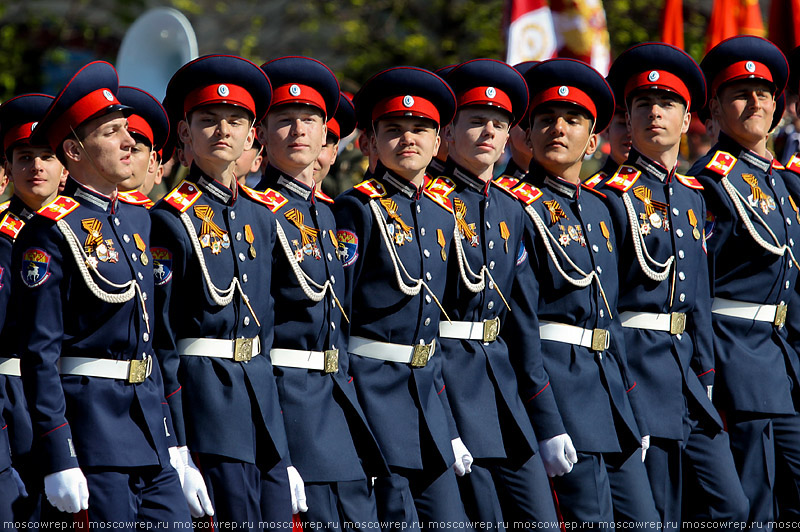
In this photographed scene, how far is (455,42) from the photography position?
62.9ft

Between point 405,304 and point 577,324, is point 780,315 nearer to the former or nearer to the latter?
point 577,324

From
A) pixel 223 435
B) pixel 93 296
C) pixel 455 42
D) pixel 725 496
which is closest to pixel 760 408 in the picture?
pixel 725 496

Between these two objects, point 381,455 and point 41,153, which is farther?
point 41,153

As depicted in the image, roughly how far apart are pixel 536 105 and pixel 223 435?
7.99 feet

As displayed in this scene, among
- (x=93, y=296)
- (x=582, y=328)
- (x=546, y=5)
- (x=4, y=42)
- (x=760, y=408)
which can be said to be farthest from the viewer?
(x=4, y=42)

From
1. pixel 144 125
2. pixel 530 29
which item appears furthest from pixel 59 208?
pixel 530 29

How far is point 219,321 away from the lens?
17.1 feet

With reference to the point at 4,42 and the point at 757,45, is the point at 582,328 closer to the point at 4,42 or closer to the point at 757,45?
the point at 757,45

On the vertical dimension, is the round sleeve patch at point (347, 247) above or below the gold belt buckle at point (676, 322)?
above

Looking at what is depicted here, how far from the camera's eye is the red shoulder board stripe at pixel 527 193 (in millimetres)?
6395

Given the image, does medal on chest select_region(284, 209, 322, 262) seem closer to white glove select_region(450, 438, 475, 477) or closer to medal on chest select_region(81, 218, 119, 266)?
medal on chest select_region(81, 218, 119, 266)

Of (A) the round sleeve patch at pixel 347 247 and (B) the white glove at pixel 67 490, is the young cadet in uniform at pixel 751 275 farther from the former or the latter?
(B) the white glove at pixel 67 490

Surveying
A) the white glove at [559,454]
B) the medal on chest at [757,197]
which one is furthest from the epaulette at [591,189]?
the white glove at [559,454]

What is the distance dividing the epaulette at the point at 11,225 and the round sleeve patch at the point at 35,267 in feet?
4.62
